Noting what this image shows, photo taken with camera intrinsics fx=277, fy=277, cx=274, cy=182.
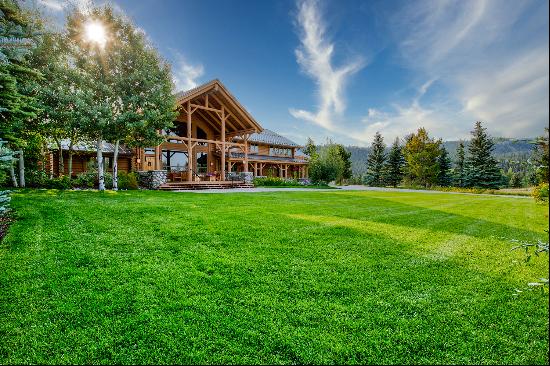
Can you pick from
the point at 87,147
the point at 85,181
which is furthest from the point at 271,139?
the point at 85,181

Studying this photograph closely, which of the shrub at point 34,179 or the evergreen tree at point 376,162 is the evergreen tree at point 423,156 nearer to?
the evergreen tree at point 376,162

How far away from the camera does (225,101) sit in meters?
20.8

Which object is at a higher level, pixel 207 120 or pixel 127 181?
pixel 207 120

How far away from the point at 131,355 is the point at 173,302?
75 cm

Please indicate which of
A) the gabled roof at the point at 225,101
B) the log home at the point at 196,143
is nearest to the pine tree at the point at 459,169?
the log home at the point at 196,143

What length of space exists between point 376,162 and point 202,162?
3118 cm

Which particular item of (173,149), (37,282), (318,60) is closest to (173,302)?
(37,282)

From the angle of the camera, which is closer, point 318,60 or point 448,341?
point 448,341

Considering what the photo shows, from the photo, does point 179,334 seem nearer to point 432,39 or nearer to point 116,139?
point 432,39

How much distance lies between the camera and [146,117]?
14.1 metres

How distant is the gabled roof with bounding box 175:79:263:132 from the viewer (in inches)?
739

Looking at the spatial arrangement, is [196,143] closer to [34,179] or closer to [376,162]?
[34,179]

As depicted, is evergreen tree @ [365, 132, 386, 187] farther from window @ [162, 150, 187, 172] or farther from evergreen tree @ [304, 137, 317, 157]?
window @ [162, 150, 187, 172]

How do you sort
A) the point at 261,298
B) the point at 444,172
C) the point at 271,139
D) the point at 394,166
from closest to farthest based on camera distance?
the point at 261,298 → the point at 271,139 → the point at 444,172 → the point at 394,166
